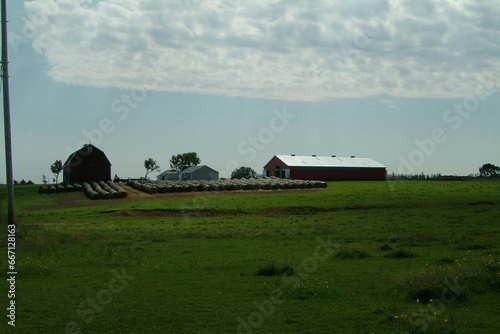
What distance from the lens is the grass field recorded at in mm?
10148

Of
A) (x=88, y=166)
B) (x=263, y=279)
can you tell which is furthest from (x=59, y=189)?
(x=263, y=279)

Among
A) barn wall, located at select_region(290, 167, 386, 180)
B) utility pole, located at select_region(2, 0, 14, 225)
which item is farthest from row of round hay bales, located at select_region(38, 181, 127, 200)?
barn wall, located at select_region(290, 167, 386, 180)

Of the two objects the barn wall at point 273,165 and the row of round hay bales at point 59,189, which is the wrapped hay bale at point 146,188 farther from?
the barn wall at point 273,165


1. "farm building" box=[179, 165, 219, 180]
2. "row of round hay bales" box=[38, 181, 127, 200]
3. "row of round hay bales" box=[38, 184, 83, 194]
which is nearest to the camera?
"row of round hay bales" box=[38, 181, 127, 200]

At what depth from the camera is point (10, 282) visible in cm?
1427

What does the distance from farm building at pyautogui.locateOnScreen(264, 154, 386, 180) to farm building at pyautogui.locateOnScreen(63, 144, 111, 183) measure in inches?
1494

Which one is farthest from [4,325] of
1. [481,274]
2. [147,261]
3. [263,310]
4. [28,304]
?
Answer: [481,274]

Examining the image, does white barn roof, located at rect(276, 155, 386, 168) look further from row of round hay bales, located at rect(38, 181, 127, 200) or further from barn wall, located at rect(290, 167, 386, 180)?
row of round hay bales, located at rect(38, 181, 127, 200)

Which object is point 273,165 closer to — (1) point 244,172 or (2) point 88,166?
(1) point 244,172

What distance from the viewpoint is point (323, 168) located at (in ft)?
331

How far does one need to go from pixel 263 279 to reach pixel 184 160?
151042mm

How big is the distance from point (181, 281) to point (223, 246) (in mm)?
8435

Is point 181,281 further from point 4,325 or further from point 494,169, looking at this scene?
point 494,169

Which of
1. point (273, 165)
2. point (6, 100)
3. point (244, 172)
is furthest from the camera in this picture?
point (244, 172)
